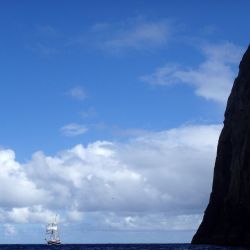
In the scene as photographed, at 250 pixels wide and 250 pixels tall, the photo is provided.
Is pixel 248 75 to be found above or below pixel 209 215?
above

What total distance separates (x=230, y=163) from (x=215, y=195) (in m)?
6.05

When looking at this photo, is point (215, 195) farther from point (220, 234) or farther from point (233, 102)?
point (233, 102)

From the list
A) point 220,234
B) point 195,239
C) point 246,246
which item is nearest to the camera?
point 246,246


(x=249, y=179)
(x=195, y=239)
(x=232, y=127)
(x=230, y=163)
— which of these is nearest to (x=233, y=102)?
(x=232, y=127)

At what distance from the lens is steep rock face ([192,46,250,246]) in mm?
83125

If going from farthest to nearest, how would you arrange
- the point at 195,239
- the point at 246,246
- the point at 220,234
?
1. the point at 195,239
2. the point at 220,234
3. the point at 246,246

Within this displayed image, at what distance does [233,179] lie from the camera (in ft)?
282

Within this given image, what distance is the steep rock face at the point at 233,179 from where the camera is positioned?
8312 centimetres

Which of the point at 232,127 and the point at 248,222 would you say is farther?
the point at 232,127

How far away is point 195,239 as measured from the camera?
97562 millimetres

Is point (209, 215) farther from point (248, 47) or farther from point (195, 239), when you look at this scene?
point (248, 47)

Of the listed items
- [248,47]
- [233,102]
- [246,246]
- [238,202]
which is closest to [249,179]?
[238,202]

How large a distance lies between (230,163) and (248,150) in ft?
25.4

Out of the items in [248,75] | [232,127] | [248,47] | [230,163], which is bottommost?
[230,163]
